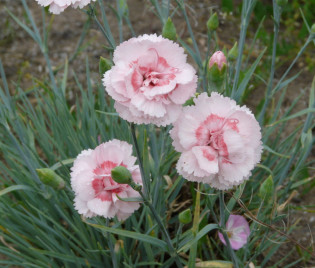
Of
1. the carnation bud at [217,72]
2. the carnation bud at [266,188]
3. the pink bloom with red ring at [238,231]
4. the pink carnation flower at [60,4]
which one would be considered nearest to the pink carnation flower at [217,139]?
the carnation bud at [217,72]

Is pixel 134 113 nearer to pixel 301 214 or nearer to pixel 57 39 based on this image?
pixel 301 214

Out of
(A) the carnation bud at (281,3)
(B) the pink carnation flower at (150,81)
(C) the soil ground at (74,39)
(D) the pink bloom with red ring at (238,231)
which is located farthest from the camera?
(C) the soil ground at (74,39)

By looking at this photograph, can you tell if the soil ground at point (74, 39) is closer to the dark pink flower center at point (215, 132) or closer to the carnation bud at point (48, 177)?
the carnation bud at point (48, 177)

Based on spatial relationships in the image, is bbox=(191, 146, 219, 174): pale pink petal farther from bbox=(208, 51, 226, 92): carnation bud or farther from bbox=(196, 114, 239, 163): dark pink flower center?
bbox=(208, 51, 226, 92): carnation bud

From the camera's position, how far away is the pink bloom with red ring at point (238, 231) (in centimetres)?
125

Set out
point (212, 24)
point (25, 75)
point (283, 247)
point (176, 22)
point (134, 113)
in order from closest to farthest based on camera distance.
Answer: point (134, 113) < point (212, 24) < point (283, 247) < point (25, 75) < point (176, 22)

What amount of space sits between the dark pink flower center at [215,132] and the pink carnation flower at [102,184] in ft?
0.68

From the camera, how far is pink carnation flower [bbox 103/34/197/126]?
667 mm

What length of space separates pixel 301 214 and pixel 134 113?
3.68 ft

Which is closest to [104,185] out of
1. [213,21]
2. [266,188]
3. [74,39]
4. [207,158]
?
[207,158]

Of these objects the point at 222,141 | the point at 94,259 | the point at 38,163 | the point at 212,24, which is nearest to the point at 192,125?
the point at 222,141

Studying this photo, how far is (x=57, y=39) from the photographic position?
7.82 ft

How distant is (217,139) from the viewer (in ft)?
2.35

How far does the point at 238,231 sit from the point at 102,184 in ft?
1.93
